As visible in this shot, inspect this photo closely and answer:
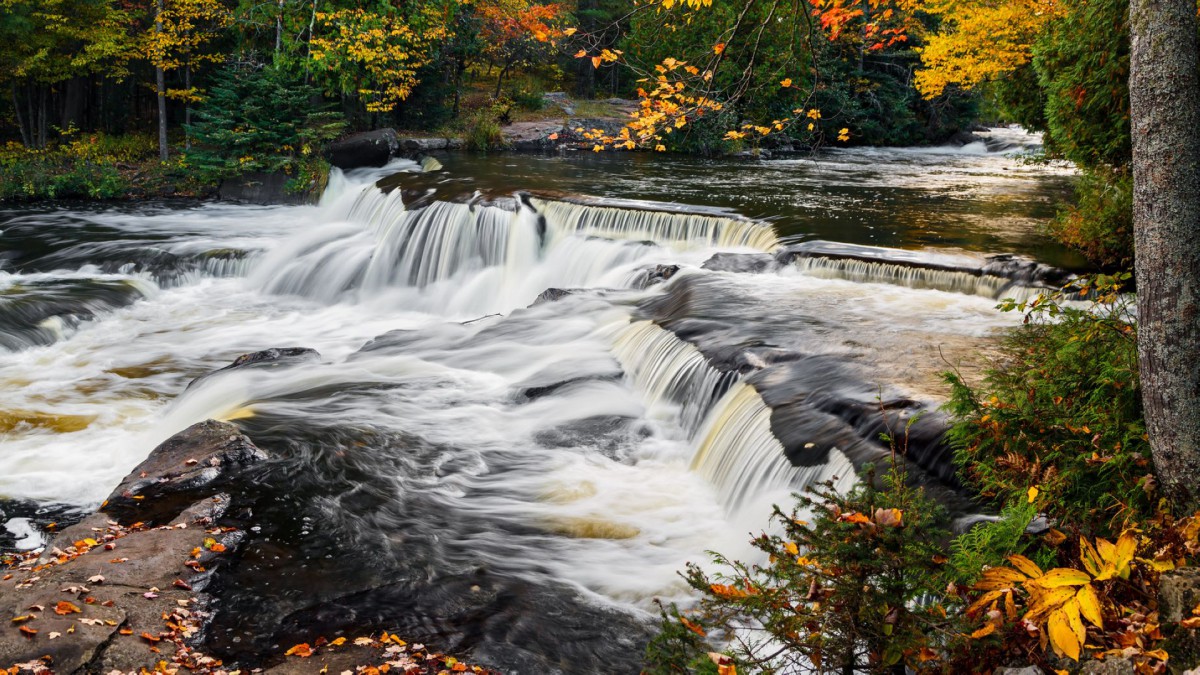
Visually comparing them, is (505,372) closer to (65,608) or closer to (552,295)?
(552,295)

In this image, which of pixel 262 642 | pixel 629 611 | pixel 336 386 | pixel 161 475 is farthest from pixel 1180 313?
pixel 336 386

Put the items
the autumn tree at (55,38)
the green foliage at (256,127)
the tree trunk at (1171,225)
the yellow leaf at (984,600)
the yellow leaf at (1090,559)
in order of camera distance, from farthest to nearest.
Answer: the green foliage at (256,127) < the autumn tree at (55,38) < the tree trunk at (1171,225) < the yellow leaf at (984,600) < the yellow leaf at (1090,559)

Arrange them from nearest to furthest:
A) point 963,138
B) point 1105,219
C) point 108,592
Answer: point 108,592, point 1105,219, point 963,138

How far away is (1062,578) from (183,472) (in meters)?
5.96

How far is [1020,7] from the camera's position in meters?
13.2

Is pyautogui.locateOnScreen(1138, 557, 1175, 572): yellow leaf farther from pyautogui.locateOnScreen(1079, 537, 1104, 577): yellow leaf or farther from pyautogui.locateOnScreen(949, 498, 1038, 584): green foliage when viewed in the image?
pyautogui.locateOnScreen(949, 498, 1038, 584): green foliage

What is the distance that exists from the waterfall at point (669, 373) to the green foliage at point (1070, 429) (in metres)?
2.71

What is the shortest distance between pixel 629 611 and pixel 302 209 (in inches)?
655

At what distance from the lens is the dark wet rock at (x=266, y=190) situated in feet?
66.2

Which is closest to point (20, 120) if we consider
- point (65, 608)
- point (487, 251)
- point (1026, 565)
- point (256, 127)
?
point (256, 127)

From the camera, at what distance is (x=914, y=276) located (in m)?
10.4

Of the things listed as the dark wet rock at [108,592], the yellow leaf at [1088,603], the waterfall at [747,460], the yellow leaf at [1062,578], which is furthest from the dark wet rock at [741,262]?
the yellow leaf at [1088,603]

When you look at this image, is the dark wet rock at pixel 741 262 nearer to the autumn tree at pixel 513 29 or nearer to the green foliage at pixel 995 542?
the green foliage at pixel 995 542

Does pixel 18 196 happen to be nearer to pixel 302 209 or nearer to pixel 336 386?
pixel 302 209
